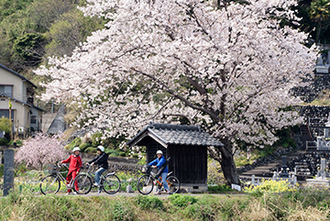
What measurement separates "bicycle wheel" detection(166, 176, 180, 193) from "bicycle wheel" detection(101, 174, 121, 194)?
175cm

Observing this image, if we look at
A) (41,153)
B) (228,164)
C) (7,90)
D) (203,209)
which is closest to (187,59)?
(228,164)

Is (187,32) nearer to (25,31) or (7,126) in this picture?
(7,126)

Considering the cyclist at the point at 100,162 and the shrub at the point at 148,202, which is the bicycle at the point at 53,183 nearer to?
the cyclist at the point at 100,162

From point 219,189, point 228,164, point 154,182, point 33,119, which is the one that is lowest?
point 219,189

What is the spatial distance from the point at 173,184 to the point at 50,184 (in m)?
4.16

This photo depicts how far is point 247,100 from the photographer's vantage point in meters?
17.7

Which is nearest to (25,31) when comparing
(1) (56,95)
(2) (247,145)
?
(2) (247,145)

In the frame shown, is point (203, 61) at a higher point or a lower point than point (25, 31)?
lower

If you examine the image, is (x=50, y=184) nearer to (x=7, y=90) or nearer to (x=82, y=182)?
(x=82, y=182)

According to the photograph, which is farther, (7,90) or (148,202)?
(7,90)

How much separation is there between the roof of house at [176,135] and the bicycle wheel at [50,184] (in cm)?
324

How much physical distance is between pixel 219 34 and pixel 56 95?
20.6 feet

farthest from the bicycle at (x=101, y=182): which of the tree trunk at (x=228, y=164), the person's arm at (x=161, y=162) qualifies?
the tree trunk at (x=228, y=164)

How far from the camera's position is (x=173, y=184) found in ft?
50.8
